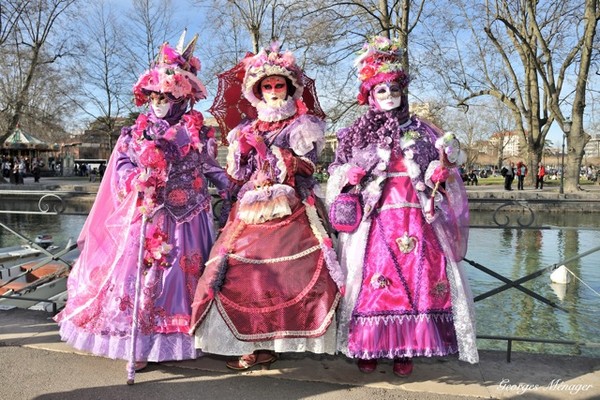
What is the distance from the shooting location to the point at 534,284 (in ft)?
24.0

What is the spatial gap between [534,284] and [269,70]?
5.92 meters

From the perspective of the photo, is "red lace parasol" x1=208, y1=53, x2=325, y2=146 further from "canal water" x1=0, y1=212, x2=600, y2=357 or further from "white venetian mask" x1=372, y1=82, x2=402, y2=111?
"canal water" x1=0, y1=212, x2=600, y2=357

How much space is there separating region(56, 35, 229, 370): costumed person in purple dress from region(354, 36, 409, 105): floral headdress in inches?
40.9

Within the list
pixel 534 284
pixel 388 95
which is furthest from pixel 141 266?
pixel 534 284

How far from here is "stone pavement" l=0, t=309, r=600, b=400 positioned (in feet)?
8.16

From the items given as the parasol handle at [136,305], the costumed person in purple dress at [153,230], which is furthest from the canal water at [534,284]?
the parasol handle at [136,305]

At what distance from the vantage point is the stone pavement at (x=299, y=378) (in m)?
2.49

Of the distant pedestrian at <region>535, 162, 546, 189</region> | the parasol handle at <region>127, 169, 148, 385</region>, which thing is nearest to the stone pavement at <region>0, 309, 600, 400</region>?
the parasol handle at <region>127, 169, 148, 385</region>

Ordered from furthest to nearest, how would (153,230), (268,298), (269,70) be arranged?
1. (269,70)
2. (153,230)
3. (268,298)

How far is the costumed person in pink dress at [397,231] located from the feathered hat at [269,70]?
427 mm

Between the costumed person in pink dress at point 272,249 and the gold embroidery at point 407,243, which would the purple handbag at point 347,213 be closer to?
the costumed person in pink dress at point 272,249

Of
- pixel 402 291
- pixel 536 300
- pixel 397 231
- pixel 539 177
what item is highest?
pixel 539 177

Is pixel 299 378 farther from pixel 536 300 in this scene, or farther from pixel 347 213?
pixel 536 300

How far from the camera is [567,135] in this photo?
60.1 feet
